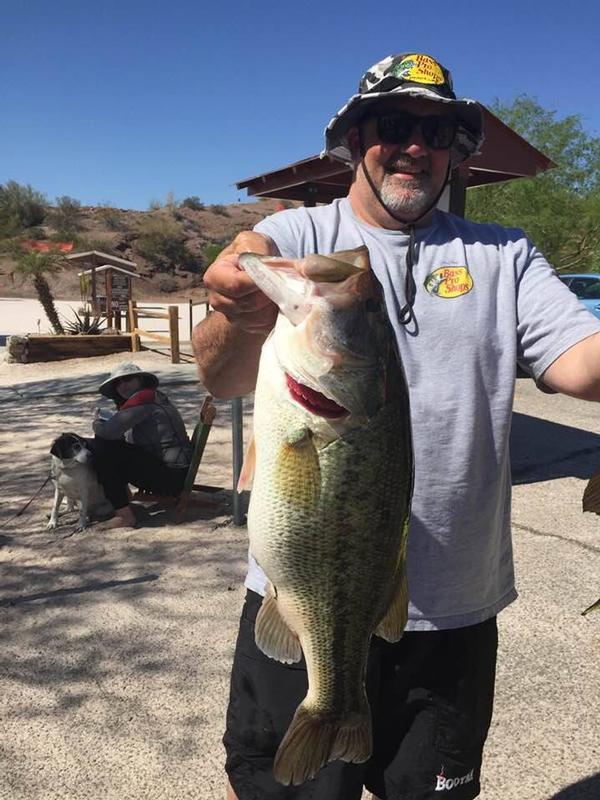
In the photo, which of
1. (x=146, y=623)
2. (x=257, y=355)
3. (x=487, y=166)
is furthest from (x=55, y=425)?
(x=257, y=355)

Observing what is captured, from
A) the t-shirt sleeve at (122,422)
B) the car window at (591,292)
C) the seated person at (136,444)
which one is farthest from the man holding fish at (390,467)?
the car window at (591,292)

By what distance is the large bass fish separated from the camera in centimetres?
133

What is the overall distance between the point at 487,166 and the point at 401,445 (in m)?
6.75

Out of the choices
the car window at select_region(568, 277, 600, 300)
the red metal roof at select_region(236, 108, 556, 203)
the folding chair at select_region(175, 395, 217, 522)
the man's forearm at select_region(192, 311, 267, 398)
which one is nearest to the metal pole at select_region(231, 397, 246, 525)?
the folding chair at select_region(175, 395, 217, 522)

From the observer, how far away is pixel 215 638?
391 cm

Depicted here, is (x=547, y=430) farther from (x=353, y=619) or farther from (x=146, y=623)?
(x=353, y=619)

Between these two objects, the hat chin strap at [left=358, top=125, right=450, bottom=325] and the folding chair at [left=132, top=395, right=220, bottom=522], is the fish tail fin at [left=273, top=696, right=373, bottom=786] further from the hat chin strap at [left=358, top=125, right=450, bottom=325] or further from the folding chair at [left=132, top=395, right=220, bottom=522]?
the folding chair at [left=132, top=395, right=220, bottom=522]

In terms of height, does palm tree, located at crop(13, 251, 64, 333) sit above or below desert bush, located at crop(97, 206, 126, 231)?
below

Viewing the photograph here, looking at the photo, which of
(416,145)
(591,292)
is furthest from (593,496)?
(591,292)

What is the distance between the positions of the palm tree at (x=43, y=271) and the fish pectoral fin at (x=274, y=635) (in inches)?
645

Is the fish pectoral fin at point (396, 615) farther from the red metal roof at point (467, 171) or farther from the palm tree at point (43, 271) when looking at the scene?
the palm tree at point (43, 271)

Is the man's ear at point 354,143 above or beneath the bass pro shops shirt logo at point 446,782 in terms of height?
above

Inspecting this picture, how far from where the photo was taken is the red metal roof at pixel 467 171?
734 cm

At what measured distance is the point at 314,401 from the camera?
4.53ft
